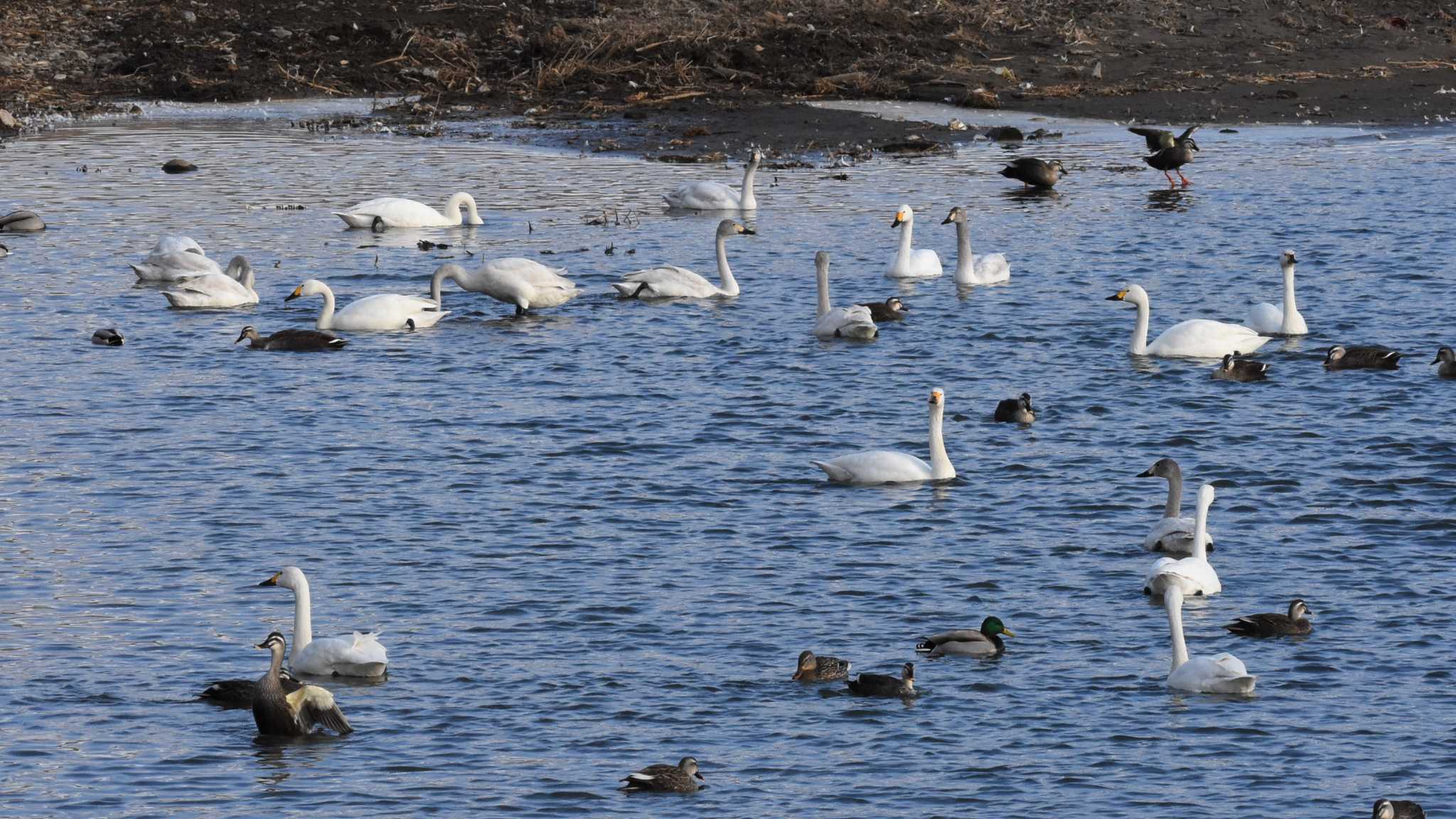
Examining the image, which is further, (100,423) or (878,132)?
(878,132)

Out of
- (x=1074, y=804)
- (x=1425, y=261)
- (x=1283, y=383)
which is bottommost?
(x=1074, y=804)

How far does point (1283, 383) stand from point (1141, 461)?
3.44 m

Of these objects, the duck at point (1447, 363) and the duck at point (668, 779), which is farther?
the duck at point (1447, 363)

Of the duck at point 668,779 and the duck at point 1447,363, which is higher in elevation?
the duck at point 1447,363

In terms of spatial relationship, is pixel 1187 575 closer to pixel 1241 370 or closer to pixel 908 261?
pixel 1241 370

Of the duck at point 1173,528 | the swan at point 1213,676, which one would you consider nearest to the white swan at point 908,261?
the duck at point 1173,528

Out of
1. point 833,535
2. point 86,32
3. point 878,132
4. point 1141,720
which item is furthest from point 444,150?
point 1141,720

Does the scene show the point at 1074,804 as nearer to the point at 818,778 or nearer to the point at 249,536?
the point at 818,778

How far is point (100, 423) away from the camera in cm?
1884

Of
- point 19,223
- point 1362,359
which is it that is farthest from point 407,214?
point 1362,359

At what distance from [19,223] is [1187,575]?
20.1m

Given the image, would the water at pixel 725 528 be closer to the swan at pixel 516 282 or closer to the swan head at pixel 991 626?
the swan head at pixel 991 626

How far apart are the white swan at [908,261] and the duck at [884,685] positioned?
14.3 metres

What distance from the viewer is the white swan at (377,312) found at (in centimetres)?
2283
